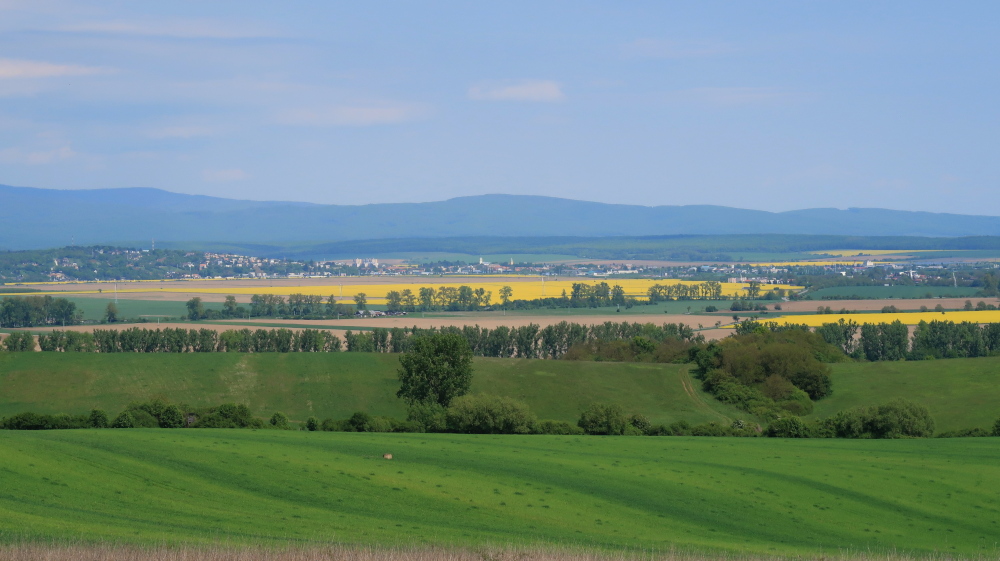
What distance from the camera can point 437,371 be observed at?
71.9m

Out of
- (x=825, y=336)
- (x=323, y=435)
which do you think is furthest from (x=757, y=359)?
(x=323, y=435)

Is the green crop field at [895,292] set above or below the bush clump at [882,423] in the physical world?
above

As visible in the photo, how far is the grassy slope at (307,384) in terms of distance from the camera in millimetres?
72562

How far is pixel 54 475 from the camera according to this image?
1321 inches

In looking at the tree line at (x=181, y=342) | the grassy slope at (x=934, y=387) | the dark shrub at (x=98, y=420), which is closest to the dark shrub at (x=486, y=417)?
the dark shrub at (x=98, y=420)

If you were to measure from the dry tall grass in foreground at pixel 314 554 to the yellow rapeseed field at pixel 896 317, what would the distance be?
102m

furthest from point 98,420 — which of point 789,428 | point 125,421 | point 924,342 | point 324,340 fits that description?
point 924,342

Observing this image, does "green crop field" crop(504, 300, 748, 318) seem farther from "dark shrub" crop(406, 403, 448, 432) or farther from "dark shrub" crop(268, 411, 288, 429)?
"dark shrub" crop(268, 411, 288, 429)

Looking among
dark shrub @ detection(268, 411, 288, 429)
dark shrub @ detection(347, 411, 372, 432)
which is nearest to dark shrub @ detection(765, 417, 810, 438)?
dark shrub @ detection(347, 411, 372, 432)

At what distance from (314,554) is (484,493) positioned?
13178mm

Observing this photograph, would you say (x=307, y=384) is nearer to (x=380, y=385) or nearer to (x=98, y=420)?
(x=380, y=385)

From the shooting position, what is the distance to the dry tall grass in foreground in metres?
22.6

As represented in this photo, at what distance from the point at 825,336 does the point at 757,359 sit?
101 ft

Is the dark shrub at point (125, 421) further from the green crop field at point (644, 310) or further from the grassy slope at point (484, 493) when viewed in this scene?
the green crop field at point (644, 310)
